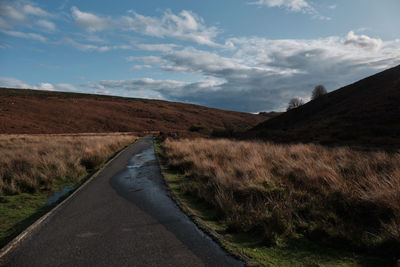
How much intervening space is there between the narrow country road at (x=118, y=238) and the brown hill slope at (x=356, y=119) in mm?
13462

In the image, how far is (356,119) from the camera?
25781 mm

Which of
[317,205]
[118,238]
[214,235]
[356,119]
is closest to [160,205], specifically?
[118,238]

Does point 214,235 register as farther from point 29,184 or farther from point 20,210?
point 29,184

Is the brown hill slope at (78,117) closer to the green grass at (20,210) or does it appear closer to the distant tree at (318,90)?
the distant tree at (318,90)

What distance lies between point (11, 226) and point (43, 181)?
435 cm

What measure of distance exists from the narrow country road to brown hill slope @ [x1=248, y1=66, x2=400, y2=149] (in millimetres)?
13462

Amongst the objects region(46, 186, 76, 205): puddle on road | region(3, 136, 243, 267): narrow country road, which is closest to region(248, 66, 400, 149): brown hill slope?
region(3, 136, 243, 267): narrow country road

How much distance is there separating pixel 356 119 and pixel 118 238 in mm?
28483

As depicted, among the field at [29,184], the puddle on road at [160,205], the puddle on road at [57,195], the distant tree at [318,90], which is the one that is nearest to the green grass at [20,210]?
the field at [29,184]

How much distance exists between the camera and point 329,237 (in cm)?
402

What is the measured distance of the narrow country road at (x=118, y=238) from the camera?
3703 millimetres

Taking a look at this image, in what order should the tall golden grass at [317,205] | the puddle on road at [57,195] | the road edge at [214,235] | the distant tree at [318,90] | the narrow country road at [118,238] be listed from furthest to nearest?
1. the distant tree at [318,90]
2. the puddle on road at [57,195]
3. the tall golden grass at [317,205]
4. the narrow country road at [118,238]
5. the road edge at [214,235]

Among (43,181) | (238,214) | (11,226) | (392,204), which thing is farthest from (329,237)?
(43,181)

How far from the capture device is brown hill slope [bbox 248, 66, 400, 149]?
19.0 m
